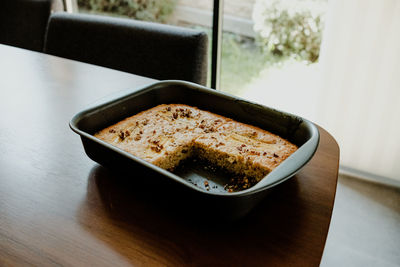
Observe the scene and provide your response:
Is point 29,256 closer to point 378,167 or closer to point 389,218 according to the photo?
point 389,218

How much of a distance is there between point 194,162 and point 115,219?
0.25m

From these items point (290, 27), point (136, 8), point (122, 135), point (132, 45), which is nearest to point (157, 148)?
point (122, 135)

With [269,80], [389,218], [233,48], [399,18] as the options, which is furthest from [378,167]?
[233,48]

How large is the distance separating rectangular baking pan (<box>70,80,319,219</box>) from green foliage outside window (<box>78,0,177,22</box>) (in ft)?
5.80

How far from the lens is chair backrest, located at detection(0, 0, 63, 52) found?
69.1 inches

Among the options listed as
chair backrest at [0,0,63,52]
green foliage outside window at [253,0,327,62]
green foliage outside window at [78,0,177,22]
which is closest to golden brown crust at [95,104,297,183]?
chair backrest at [0,0,63,52]

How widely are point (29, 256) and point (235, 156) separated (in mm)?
436

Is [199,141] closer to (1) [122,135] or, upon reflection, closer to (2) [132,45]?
(1) [122,135]

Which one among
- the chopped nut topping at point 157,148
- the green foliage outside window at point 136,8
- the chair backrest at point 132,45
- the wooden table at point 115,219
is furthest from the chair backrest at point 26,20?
the chopped nut topping at point 157,148

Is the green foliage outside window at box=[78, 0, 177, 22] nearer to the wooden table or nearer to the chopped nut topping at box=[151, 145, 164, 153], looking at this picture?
the wooden table

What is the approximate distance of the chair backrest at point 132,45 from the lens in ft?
4.50

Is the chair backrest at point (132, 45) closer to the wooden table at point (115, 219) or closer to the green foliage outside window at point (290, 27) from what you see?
the wooden table at point (115, 219)

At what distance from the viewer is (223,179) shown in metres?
Answer: 0.80

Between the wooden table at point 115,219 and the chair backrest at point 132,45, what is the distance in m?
0.59
